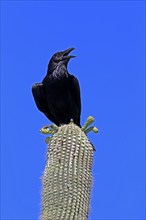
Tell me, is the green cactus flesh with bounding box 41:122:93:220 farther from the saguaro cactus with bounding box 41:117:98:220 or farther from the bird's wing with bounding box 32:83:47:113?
the bird's wing with bounding box 32:83:47:113

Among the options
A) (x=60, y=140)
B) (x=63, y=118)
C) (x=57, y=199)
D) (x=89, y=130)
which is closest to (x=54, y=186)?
(x=57, y=199)

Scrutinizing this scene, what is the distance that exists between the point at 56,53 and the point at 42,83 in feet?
1.70

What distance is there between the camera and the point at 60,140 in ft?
20.4

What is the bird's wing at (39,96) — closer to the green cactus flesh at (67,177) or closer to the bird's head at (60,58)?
the bird's head at (60,58)

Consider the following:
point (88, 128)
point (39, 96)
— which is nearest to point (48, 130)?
point (88, 128)

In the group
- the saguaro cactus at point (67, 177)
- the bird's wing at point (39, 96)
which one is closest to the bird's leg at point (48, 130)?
the saguaro cactus at point (67, 177)

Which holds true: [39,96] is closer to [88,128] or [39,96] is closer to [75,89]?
[75,89]

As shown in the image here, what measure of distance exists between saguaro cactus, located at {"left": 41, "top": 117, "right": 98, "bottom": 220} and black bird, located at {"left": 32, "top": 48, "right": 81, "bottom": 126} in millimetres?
A: 1467

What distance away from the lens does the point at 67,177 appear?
5941 millimetres

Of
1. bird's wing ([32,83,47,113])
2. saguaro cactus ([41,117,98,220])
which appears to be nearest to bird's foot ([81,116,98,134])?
saguaro cactus ([41,117,98,220])

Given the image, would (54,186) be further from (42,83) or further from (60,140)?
(42,83)

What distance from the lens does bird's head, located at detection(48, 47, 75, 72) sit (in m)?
7.73

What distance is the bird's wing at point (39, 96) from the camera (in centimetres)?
819

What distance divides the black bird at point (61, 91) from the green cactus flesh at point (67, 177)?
1.48 m
